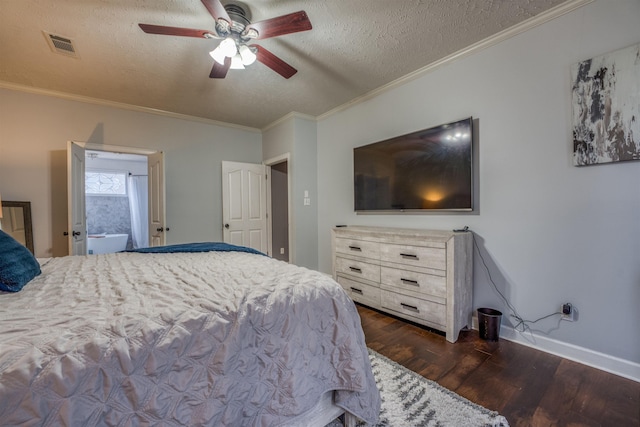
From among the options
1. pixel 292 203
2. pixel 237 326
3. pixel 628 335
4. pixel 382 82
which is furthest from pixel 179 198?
pixel 628 335

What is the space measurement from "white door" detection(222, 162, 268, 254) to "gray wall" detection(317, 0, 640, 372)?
9.48 feet

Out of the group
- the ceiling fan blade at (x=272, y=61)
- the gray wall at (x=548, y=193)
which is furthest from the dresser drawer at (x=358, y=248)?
the ceiling fan blade at (x=272, y=61)

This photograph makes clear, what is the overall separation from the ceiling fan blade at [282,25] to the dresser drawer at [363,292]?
7.80ft

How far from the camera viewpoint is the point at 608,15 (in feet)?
5.89

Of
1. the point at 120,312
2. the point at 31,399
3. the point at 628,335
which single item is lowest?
the point at 628,335

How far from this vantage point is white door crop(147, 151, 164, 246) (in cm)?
375

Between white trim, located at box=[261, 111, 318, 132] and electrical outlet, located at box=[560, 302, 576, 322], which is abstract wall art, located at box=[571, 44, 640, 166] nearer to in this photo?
electrical outlet, located at box=[560, 302, 576, 322]

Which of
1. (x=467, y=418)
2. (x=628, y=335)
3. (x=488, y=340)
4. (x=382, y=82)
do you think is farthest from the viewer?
(x=382, y=82)

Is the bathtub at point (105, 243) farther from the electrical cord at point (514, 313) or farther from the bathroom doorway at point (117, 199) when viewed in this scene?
the electrical cord at point (514, 313)

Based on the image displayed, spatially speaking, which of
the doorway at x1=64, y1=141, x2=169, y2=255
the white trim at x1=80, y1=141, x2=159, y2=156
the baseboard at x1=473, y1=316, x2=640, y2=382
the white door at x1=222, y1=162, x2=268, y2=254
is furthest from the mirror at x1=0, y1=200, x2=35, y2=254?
the baseboard at x1=473, y1=316, x2=640, y2=382

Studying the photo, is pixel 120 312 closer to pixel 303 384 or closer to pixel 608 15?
pixel 303 384

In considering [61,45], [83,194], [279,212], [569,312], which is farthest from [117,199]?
[569,312]

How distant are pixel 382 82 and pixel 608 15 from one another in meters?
1.78

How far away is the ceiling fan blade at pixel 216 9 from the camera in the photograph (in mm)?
1579
